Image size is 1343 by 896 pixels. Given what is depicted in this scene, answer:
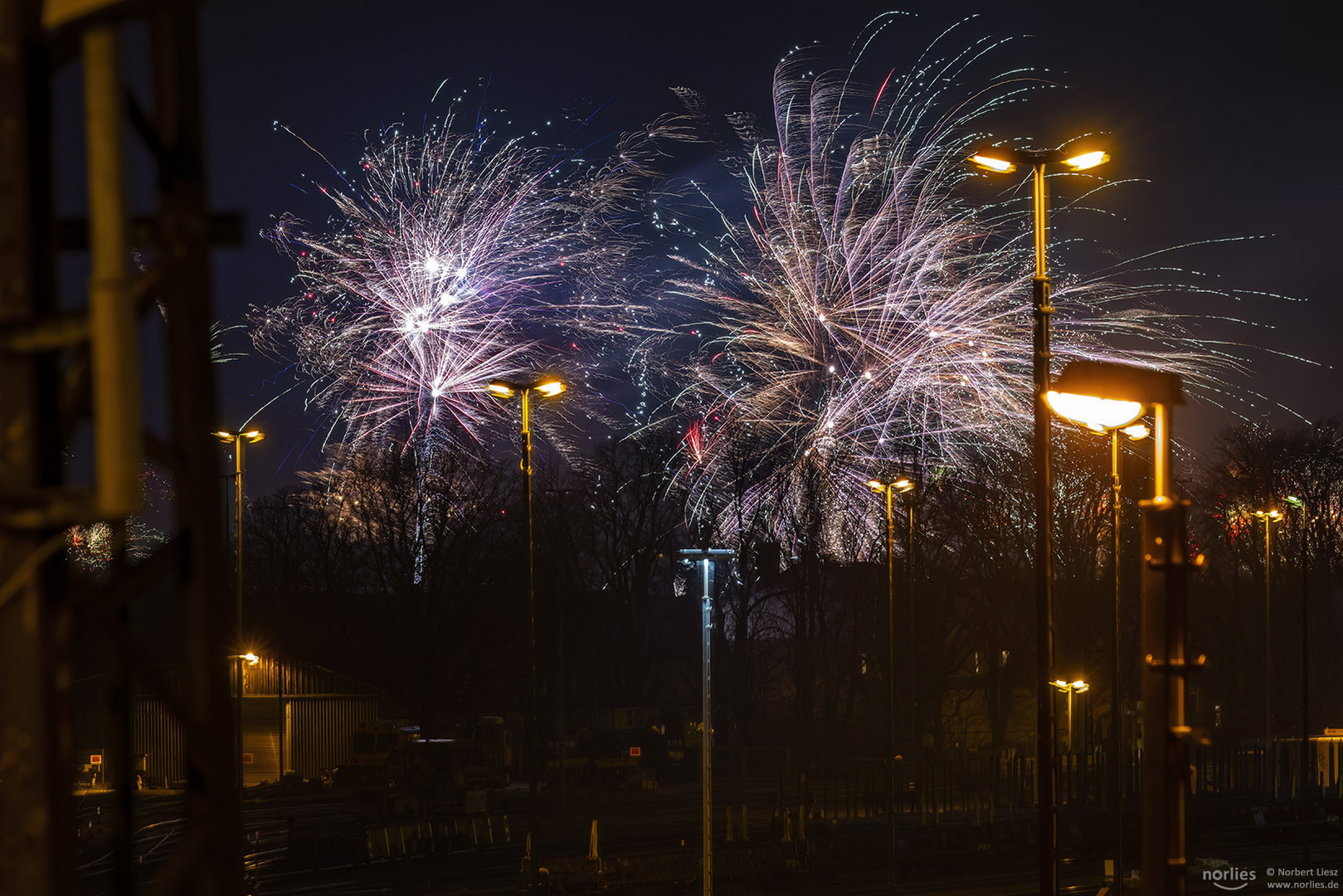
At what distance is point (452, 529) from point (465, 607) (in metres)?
4.43

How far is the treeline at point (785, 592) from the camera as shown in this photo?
5756cm

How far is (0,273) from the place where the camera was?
3084 mm

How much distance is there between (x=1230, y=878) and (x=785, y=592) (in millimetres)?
34959

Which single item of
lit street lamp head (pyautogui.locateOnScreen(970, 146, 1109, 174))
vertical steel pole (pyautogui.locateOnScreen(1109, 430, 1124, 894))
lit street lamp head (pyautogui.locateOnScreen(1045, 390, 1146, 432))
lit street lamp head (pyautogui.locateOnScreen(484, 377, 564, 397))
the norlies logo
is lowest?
the norlies logo

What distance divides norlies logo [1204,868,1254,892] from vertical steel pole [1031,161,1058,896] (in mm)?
19780

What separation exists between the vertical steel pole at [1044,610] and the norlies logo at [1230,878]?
19.8 m

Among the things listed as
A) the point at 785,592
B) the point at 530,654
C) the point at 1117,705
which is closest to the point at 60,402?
the point at 530,654

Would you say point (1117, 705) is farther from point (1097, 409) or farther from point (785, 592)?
point (785, 592)

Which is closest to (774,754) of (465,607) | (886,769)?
(465,607)

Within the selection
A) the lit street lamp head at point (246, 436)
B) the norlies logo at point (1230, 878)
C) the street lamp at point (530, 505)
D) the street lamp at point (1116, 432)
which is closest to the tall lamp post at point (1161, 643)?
the street lamp at point (1116, 432)

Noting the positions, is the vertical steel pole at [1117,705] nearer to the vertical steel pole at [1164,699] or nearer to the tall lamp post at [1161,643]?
the tall lamp post at [1161,643]

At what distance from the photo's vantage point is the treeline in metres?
57.6

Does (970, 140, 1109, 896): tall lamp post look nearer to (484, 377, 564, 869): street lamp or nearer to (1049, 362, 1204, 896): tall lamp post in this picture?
(1049, 362, 1204, 896): tall lamp post

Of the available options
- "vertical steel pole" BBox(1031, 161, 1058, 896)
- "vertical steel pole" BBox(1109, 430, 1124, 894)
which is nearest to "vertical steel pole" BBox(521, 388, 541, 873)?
"vertical steel pole" BBox(1109, 430, 1124, 894)
